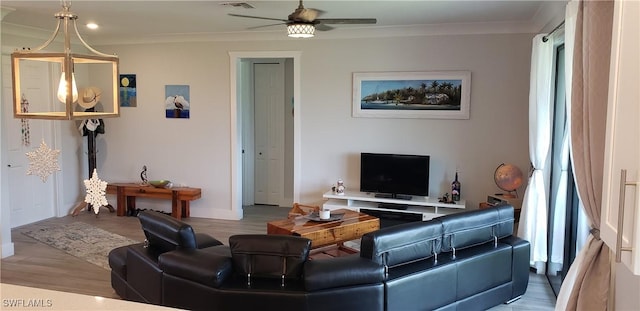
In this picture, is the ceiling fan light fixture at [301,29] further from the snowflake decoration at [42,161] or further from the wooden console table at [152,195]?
the wooden console table at [152,195]

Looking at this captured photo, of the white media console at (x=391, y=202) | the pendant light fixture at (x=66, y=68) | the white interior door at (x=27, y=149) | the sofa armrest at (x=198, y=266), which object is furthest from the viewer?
the white interior door at (x=27, y=149)

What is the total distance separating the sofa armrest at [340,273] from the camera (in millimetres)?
3098

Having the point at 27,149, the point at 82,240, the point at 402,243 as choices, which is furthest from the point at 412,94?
the point at 27,149

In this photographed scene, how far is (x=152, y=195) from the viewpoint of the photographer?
7.18 metres

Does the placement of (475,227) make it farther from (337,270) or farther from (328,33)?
(328,33)

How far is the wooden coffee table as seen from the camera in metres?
4.66

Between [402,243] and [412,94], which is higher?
[412,94]

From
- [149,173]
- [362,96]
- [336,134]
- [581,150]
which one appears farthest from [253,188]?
[581,150]

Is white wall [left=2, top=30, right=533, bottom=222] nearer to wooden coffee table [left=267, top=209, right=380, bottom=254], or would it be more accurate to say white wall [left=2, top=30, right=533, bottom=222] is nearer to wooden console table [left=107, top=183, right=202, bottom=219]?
wooden console table [left=107, top=183, right=202, bottom=219]

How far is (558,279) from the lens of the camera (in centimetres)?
461

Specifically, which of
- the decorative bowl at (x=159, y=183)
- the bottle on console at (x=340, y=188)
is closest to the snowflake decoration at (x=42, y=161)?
the bottle on console at (x=340, y=188)

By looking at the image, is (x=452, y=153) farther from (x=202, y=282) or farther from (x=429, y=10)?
(x=202, y=282)

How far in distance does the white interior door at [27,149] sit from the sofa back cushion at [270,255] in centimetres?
476

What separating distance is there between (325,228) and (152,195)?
11.5ft
